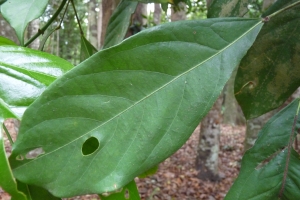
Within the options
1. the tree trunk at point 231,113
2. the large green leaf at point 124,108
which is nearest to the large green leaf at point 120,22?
the large green leaf at point 124,108

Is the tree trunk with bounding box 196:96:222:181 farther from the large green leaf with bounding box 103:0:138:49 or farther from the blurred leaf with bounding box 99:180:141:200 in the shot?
the blurred leaf with bounding box 99:180:141:200

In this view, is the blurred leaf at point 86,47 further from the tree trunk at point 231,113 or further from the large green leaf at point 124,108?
the tree trunk at point 231,113

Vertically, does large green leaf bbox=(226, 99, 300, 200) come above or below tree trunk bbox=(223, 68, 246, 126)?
above

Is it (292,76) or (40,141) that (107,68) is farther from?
(292,76)

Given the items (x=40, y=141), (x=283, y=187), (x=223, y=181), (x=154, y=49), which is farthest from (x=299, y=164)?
(x=223, y=181)

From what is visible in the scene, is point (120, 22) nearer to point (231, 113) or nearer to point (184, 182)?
point (184, 182)

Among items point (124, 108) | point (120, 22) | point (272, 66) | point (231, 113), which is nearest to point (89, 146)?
point (124, 108)

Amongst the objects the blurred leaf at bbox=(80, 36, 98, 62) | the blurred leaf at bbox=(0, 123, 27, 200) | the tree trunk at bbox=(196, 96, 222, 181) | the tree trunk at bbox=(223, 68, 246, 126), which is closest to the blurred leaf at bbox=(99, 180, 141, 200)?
the blurred leaf at bbox=(0, 123, 27, 200)
